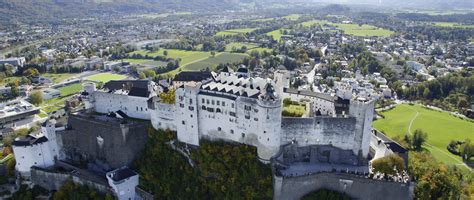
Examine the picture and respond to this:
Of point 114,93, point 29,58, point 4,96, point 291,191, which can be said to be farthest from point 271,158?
point 29,58

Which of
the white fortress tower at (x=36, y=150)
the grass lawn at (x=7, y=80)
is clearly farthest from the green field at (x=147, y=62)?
the white fortress tower at (x=36, y=150)

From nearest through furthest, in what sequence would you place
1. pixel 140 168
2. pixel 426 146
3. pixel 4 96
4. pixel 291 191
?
pixel 291 191 < pixel 140 168 < pixel 426 146 < pixel 4 96

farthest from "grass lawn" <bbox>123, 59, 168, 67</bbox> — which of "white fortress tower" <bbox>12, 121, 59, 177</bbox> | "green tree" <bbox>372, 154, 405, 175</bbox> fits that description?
"green tree" <bbox>372, 154, 405, 175</bbox>

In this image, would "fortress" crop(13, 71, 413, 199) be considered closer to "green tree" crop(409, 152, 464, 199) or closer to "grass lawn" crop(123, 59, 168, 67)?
"green tree" crop(409, 152, 464, 199)

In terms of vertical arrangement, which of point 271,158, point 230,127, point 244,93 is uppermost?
point 244,93

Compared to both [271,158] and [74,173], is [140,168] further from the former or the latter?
[271,158]

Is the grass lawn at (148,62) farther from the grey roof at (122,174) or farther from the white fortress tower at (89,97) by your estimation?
the grey roof at (122,174)

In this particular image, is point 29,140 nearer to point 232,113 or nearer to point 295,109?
point 232,113
